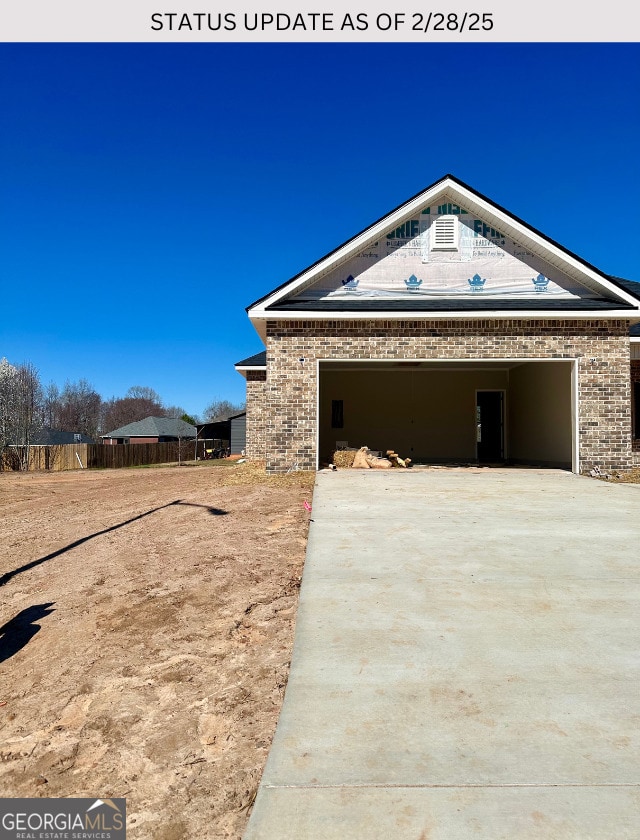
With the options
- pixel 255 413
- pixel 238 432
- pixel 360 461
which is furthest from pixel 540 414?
pixel 238 432

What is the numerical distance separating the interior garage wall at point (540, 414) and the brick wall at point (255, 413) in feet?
27.9

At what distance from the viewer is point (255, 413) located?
19.1 meters

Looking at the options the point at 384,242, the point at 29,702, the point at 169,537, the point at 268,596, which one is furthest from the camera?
the point at 384,242

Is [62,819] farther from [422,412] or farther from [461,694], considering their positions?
[422,412]

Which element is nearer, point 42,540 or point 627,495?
point 42,540

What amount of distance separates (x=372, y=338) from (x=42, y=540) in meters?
8.12

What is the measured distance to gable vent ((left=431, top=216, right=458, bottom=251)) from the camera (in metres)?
13.1

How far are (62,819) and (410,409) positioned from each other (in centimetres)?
1682

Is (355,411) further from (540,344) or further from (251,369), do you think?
(540,344)

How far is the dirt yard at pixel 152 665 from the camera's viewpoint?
2.39 meters

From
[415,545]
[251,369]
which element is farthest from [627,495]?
[251,369]

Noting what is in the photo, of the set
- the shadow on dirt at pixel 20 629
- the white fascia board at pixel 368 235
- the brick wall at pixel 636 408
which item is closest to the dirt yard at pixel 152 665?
the shadow on dirt at pixel 20 629

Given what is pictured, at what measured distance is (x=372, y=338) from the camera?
41.3 feet

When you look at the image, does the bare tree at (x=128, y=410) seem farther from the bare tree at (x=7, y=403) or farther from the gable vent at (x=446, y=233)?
the gable vent at (x=446, y=233)
